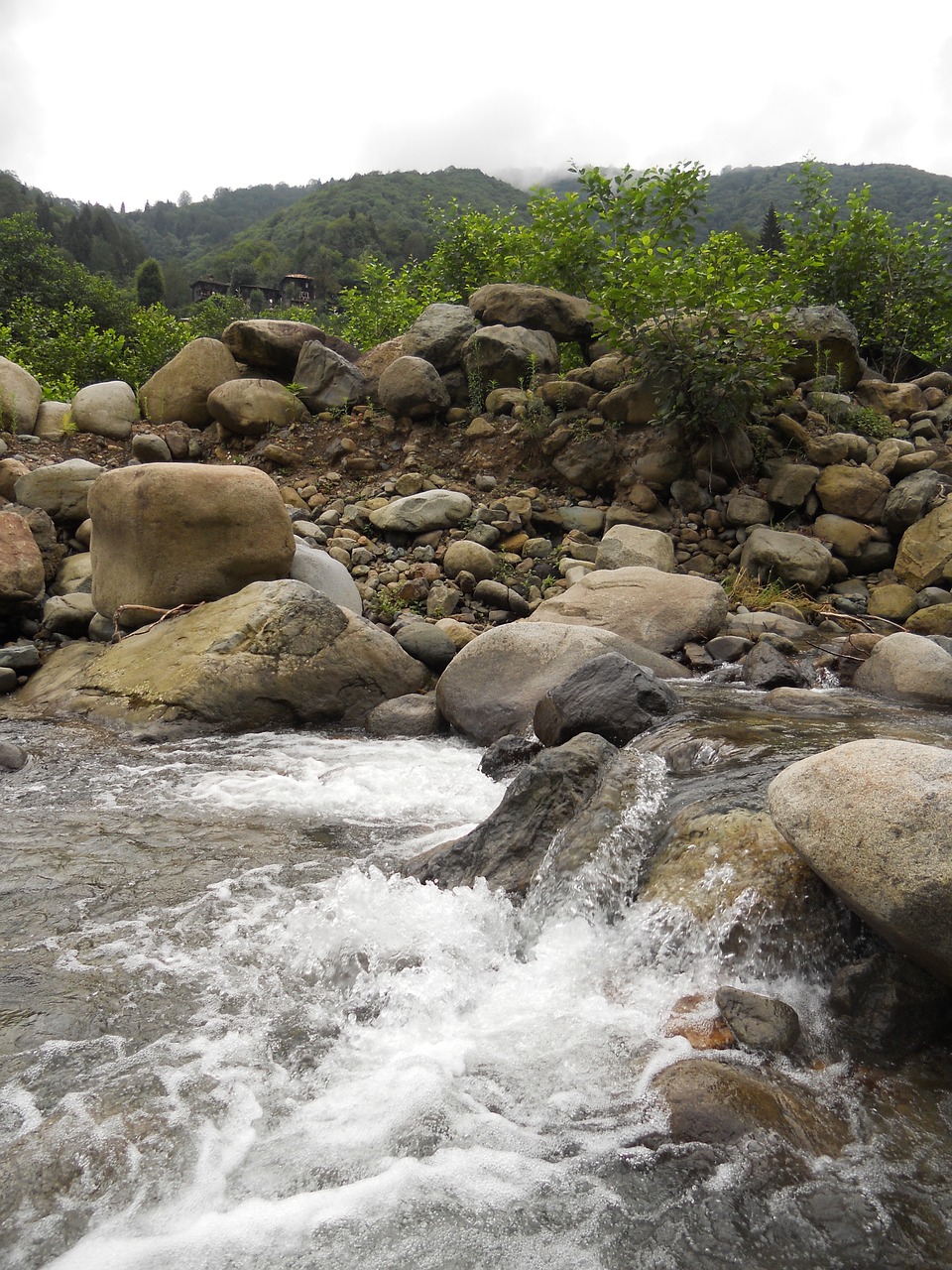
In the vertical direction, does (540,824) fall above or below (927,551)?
below

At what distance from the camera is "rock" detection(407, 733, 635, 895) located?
12.2ft

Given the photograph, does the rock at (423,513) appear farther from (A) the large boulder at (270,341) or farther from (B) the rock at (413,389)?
(A) the large boulder at (270,341)

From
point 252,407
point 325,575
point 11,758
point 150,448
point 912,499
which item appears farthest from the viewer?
point 252,407

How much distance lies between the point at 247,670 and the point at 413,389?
234 inches

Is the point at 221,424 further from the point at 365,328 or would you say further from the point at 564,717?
the point at 564,717

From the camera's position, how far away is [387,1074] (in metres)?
2.60

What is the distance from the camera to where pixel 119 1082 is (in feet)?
8.14

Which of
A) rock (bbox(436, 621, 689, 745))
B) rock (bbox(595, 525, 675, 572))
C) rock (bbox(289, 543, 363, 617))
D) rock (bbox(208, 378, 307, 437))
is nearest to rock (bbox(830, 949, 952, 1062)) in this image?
rock (bbox(436, 621, 689, 745))

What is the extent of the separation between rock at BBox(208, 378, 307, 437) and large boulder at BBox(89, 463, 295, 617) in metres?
3.98

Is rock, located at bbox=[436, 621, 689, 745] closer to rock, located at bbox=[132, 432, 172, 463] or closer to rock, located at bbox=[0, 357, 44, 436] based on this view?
rock, located at bbox=[132, 432, 172, 463]

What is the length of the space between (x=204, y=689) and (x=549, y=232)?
9399 millimetres

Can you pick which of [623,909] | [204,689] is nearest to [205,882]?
[623,909]

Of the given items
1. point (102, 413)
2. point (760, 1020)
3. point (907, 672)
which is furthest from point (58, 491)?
point (760, 1020)

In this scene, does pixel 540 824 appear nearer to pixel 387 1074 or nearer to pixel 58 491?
pixel 387 1074
